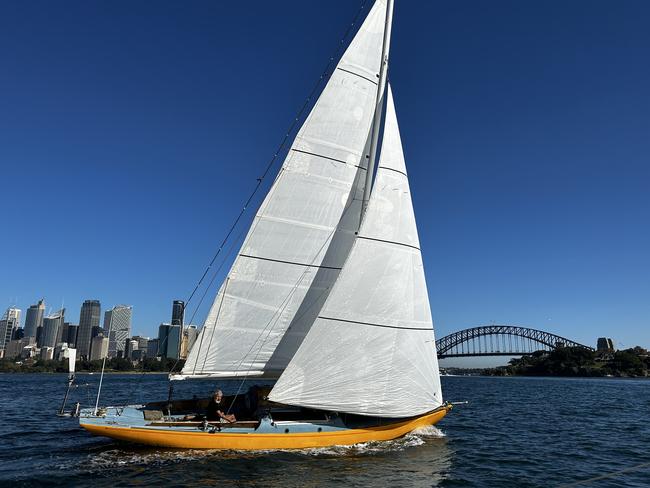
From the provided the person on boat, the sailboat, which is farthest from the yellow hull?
the person on boat

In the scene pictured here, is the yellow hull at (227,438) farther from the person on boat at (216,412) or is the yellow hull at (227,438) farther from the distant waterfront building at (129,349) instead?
the distant waterfront building at (129,349)

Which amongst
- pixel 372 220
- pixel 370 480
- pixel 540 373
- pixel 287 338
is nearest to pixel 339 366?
pixel 287 338

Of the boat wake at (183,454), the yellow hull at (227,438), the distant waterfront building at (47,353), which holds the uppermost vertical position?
the yellow hull at (227,438)

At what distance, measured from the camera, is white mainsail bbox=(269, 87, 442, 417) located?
13805mm

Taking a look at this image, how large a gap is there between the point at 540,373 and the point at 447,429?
14116 cm

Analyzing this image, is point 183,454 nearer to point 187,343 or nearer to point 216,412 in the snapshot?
point 216,412

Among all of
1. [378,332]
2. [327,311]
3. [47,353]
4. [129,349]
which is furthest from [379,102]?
[47,353]

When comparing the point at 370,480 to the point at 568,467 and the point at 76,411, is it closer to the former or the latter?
the point at 568,467

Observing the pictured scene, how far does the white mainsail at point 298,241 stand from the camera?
14742 mm

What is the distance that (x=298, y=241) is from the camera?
50.9ft

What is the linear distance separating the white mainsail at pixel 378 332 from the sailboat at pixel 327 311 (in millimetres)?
36

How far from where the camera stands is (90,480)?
10711mm

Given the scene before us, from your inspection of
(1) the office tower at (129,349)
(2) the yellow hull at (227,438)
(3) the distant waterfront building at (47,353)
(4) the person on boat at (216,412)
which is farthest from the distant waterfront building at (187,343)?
(3) the distant waterfront building at (47,353)

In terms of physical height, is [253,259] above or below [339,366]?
above
